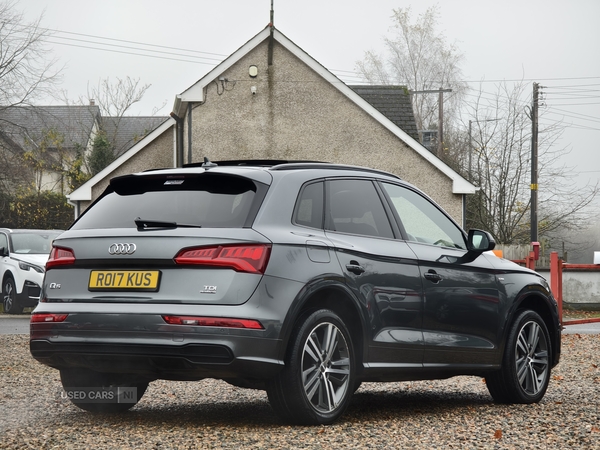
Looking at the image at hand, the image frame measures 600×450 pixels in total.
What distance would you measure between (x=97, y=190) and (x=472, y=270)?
20.5 m

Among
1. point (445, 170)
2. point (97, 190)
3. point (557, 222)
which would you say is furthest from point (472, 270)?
point (557, 222)

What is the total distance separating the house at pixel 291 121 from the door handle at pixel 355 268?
18.6m

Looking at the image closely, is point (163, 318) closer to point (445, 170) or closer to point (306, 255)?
point (306, 255)

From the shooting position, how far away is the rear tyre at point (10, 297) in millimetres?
22125

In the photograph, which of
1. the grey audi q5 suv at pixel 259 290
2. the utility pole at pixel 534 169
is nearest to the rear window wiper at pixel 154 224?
the grey audi q5 suv at pixel 259 290

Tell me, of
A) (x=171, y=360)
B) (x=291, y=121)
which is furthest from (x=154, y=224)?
(x=291, y=121)

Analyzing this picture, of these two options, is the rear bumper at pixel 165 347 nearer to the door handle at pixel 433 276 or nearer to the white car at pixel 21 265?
the door handle at pixel 433 276

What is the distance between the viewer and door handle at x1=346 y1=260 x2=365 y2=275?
6508mm

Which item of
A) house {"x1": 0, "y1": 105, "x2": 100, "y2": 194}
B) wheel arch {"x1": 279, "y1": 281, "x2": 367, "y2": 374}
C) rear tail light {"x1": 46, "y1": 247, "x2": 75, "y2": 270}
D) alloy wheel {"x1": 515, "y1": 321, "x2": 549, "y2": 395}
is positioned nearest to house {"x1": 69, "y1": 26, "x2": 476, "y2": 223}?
alloy wheel {"x1": 515, "y1": 321, "x2": 549, "y2": 395}

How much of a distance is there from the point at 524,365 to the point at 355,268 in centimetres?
242

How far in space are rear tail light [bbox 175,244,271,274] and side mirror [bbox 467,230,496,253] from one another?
2510mm

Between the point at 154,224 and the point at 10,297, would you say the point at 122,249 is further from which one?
the point at 10,297

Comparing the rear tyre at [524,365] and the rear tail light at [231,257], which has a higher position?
the rear tail light at [231,257]

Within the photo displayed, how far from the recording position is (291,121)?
83.9 ft
